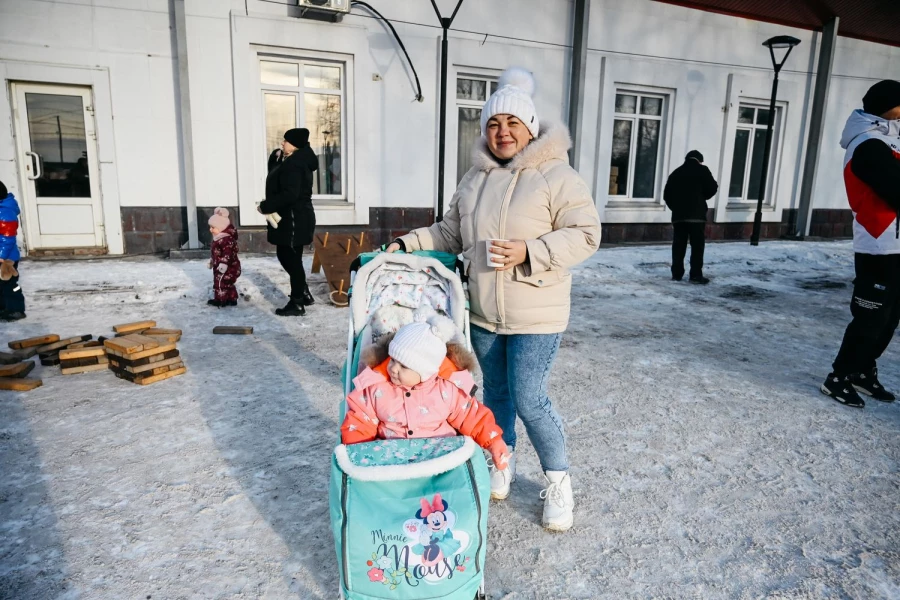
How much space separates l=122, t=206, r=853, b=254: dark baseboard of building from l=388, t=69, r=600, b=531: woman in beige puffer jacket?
7.85 m

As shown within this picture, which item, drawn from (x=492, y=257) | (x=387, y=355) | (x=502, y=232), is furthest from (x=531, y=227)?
(x=387, y=355)

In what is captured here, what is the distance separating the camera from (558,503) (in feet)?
9.07

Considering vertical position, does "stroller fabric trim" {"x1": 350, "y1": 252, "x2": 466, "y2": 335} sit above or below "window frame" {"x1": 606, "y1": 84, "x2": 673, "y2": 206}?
below

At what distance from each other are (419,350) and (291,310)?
15.2 feet

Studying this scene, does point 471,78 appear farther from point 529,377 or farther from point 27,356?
point 529,377

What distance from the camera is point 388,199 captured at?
1072 cm

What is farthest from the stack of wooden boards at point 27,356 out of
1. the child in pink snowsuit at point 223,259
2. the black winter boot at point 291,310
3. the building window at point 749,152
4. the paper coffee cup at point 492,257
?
the building window at point 749,152

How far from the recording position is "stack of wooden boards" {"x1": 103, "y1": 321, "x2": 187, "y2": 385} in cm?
446

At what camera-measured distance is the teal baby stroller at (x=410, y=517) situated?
197 cm

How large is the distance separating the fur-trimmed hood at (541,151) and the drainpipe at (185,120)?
313 inches

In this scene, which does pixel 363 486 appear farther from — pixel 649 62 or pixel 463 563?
pixel 649 62

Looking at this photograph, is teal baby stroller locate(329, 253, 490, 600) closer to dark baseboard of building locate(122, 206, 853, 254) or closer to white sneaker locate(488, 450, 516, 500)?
white sneaker locate(488, 450, 516, 500)

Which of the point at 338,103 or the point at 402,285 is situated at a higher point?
the point at 338,103

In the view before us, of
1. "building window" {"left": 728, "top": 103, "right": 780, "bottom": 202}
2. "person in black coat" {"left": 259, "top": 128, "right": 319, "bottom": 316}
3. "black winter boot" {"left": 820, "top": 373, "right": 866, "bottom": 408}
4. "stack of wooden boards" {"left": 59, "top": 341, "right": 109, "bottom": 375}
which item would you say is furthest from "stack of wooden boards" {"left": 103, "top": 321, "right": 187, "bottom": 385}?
"building window" {"left": 728, "top": 103, "right": 780, "bottom": 202}
